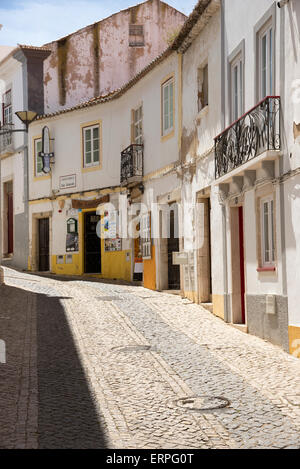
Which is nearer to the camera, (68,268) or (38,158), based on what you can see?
(68,268)

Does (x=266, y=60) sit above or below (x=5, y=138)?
below

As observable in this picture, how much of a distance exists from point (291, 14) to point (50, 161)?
16599 millimetres

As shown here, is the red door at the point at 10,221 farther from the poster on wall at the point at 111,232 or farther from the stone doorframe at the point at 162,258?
the stone doorframe at the point at 162,258

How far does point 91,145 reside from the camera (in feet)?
80.2

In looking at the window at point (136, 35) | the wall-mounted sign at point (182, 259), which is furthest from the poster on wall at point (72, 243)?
the wall-mounted sign at point (182, 259)

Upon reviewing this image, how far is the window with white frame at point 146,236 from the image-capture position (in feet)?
63.5

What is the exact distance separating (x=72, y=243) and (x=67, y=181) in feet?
7.45

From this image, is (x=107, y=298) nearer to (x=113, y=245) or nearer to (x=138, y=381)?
(x=113, y=245)

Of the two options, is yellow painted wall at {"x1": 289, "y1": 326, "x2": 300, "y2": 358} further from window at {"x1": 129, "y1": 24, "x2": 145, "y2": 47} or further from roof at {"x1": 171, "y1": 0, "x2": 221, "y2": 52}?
window at {"x1": 129, "y1": 24, "x2": 145, "y2": 47}

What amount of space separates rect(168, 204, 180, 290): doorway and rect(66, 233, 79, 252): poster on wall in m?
6.96

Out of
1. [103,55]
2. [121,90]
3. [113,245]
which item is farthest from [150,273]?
[103,55]

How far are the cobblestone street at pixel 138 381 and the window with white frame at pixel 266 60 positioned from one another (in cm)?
406

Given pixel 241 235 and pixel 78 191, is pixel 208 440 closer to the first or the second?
pixel 241 235

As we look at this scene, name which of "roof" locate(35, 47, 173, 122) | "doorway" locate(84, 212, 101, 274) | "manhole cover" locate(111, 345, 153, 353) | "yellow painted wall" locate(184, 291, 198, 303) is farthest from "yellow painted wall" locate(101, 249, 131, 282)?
"manhole cover" locate(111, 345, 153, 353)
